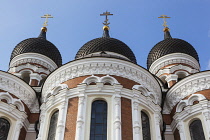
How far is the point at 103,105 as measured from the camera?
12320mm

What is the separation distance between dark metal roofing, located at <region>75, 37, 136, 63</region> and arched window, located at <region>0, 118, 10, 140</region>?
20.3 feet

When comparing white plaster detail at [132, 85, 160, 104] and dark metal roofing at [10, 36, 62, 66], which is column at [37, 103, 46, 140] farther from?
dark metal roofing at [10, 36, 62, 66]

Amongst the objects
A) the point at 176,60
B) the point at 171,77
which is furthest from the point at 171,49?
the point at 171,77

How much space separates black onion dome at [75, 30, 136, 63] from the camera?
58.2 feet

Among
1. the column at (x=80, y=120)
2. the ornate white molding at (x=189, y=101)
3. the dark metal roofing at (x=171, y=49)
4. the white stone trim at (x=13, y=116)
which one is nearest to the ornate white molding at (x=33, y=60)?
the dark metal roofing at (x=171, y=49)

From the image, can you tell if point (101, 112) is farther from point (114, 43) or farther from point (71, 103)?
point (114, 43)

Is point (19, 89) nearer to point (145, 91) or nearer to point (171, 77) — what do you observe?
point (145, 91)

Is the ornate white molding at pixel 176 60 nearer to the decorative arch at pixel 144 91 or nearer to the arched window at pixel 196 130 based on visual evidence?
the decorative arch at pixel 144 91

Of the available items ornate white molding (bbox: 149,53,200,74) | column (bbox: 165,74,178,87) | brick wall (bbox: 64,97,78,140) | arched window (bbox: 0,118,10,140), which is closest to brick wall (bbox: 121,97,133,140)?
brick wall (bbox: 64,97,78,140)

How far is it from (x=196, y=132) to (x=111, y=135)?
3.39 metres

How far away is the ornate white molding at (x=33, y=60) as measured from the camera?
21797 mm

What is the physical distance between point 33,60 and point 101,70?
31.3 feet

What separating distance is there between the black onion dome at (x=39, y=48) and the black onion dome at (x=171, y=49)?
6183mm

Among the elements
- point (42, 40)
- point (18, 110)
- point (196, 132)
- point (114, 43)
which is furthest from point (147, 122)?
point (42, 40)
